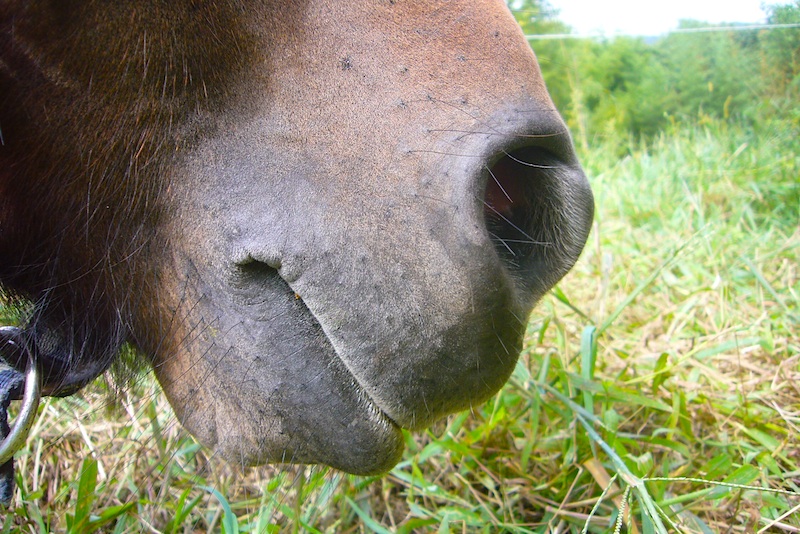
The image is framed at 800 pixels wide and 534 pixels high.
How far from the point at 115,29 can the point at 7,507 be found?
3.24 ft

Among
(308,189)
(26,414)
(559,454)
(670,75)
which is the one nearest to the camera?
(308,189)

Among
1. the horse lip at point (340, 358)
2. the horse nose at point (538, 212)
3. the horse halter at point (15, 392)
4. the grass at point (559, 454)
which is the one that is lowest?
the grass at point (559, 454)

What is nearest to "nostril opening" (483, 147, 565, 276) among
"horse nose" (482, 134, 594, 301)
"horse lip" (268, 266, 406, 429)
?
"horse nose" (482, 134, 594, 301)

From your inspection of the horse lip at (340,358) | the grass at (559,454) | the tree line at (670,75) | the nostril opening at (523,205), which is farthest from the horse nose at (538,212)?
the tree line at (670,75)

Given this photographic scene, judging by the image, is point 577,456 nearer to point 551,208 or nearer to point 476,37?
point 551,208

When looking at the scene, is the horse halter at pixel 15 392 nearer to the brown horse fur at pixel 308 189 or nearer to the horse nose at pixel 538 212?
the brown horse fur at pixel 308 189

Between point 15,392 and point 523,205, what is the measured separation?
2.73 feet

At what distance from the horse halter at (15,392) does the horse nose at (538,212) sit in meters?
0.70

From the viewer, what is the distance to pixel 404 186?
78 cm

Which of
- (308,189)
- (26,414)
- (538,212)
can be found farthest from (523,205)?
(26,414)

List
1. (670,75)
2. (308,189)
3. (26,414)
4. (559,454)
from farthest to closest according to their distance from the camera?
(670,75), (559,454), (26,414), (308,189)

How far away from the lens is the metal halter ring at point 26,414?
894mm

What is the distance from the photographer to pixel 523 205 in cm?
88

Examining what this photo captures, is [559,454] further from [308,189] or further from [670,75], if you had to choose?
[670,75]
